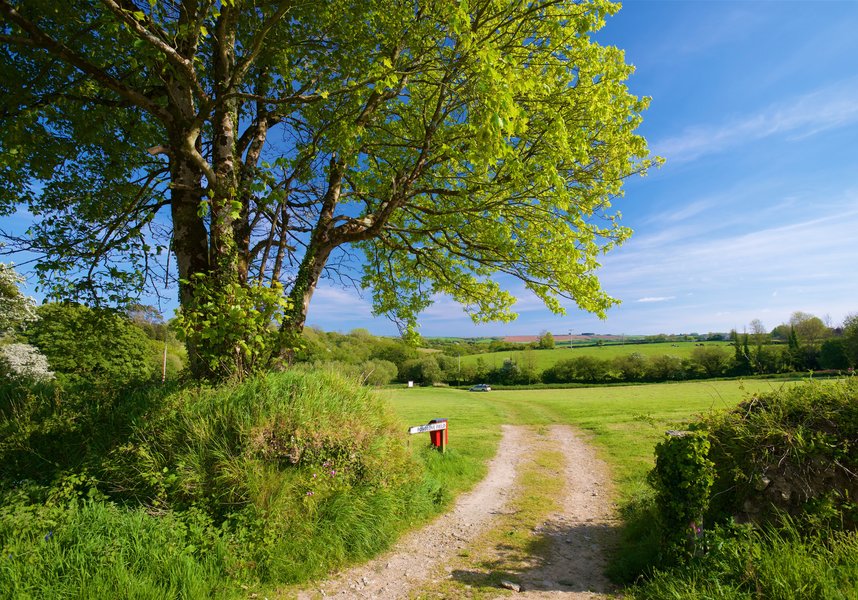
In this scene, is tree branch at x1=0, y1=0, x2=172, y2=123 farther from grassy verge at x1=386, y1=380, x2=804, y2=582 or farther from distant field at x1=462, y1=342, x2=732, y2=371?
distant field at x1=462, y1=342, x2=732, y2=371

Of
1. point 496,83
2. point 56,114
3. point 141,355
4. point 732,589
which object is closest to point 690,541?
point 732,589

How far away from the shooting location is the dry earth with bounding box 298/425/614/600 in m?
4.70

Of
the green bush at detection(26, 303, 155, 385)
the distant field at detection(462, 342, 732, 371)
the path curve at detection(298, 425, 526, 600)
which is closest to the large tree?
the path curve at detection(298, 425, 526, 600)

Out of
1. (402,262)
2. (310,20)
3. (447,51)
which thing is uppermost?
(310,20)

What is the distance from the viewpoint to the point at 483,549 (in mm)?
5805

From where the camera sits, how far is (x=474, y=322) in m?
12.2

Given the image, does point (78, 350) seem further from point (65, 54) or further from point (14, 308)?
point (65, 54)

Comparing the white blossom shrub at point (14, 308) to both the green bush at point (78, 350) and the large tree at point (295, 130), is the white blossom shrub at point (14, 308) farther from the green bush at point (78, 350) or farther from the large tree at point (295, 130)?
the large tree at point (295, 130)

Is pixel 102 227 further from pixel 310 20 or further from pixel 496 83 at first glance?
pixel 496 83

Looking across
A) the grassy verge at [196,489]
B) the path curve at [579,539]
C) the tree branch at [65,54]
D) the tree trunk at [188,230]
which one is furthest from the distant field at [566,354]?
the tree branch at [65,54]

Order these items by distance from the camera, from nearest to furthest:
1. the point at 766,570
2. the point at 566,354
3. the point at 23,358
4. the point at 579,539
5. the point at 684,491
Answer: the point at 766,570 < the point at 684,491 < the point at 579,539 < the point at 23,358 < the point at 566,354

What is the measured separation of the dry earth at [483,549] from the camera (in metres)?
4.70

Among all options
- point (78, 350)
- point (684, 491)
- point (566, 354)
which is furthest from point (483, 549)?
point (566, 354)

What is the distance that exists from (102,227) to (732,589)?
11897 mm
